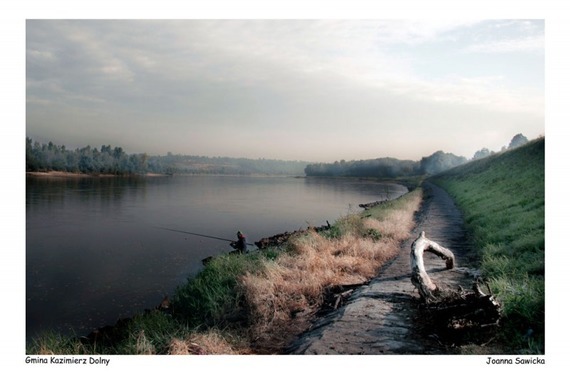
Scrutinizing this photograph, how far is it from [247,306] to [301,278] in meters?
1.73

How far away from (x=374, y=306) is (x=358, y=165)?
159 metres

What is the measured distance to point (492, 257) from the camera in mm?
11094

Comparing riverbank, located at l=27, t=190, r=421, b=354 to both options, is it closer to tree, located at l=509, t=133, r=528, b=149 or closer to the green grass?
the green grass

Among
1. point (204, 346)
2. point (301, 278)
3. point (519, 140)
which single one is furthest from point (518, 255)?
point (519, 140)

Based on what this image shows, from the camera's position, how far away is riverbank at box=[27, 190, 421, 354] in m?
7.34

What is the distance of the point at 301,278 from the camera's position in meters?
10.0

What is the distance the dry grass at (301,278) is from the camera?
808 cm

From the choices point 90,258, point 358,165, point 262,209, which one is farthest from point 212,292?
point 358,165

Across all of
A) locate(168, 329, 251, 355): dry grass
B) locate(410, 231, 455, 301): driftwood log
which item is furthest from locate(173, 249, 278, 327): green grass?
locate(410, 231, 455, 301): driftwood log

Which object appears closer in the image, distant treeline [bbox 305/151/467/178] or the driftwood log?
the driftwood log

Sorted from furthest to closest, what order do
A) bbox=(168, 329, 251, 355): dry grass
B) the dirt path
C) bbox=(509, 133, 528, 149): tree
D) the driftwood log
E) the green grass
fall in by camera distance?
bbox=(509, 133, 528, 149): tree → the green grass → the driftwood log → bbox=(168, 329, 251, 355): dry grass → the dirt path

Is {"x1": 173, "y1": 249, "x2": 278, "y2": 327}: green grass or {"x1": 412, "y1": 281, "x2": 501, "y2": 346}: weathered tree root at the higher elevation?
{"x1": 412, "y1": 281, "x2": 501, "y2": 346}: weathered tree root

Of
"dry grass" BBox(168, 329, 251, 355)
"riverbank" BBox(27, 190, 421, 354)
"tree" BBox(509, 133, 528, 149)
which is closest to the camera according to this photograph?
"dry grass" BBox(168, 329, 251, 355)
